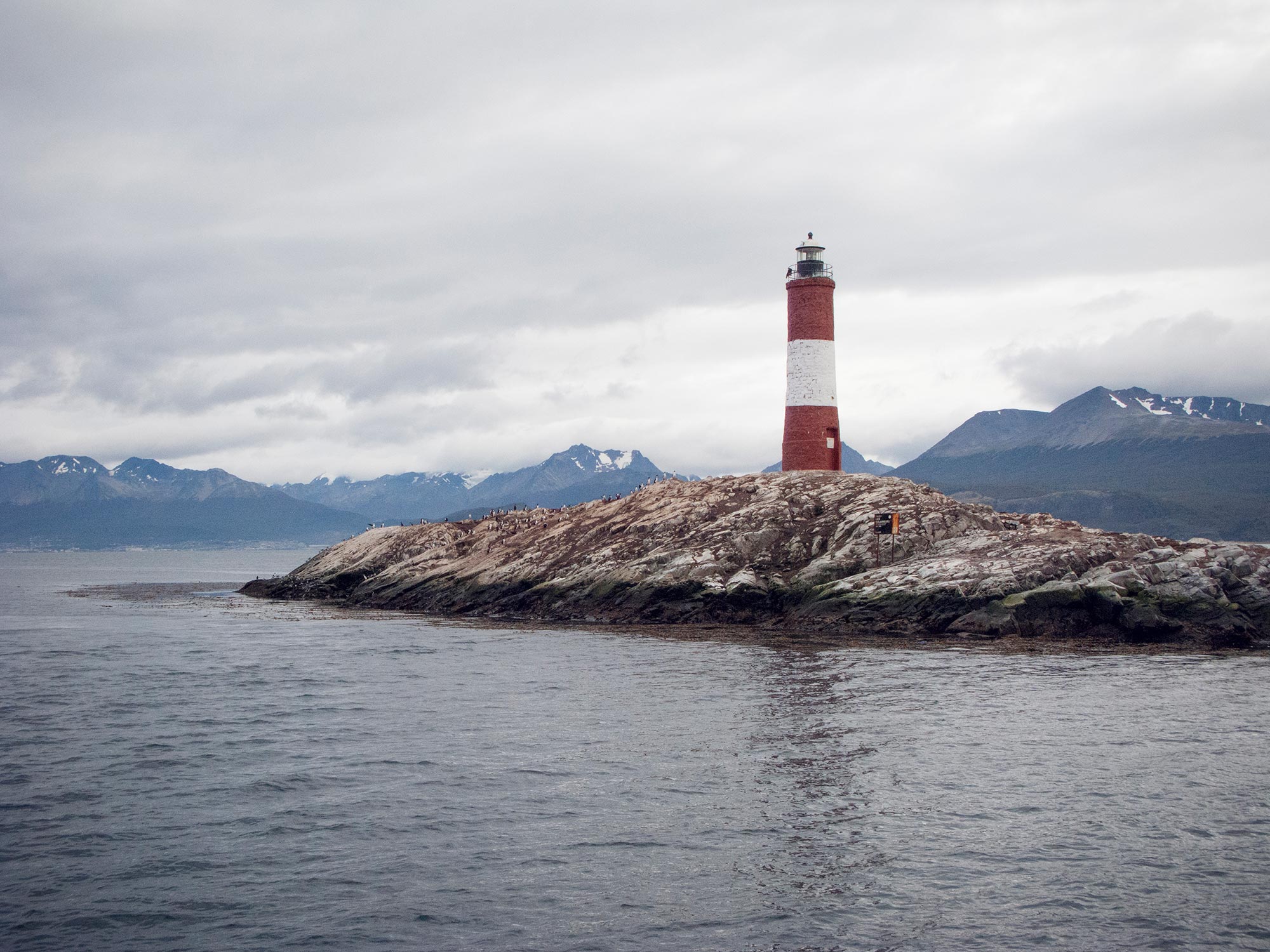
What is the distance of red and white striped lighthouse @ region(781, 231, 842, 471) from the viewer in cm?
7294

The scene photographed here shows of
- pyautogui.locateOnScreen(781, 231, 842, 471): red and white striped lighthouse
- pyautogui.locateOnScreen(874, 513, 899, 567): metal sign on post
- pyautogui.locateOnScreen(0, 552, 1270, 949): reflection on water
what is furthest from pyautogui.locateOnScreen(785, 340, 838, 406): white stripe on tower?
pyautogui.locateOnScreen(0, 552, 1270, 949): reflection on water

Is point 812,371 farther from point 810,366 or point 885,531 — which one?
point 885,531

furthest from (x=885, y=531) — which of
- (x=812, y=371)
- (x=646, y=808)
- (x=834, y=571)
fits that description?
(x=646, y=808)

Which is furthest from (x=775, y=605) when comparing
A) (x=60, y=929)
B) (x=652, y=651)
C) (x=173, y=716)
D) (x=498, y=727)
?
(x=60, y=929)

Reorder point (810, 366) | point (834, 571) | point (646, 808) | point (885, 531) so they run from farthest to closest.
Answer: point (810, 366) < point (885, 531) < point (834, 571) < point (646, 808)

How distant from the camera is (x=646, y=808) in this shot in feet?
73.5

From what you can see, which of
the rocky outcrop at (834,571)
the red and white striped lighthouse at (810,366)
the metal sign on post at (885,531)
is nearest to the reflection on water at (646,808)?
the rocky outcrop at (834,571)

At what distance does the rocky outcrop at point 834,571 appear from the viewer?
164 feet

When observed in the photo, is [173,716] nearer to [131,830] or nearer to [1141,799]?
[131,830]

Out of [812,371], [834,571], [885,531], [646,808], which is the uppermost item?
[812,371]

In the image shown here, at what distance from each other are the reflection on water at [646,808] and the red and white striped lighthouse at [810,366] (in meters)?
33.4

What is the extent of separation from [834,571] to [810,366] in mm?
18811

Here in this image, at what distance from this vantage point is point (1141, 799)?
74.3 feet

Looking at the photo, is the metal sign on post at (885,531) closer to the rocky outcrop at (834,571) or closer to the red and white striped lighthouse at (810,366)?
the rocky outcrop at (834,571)
